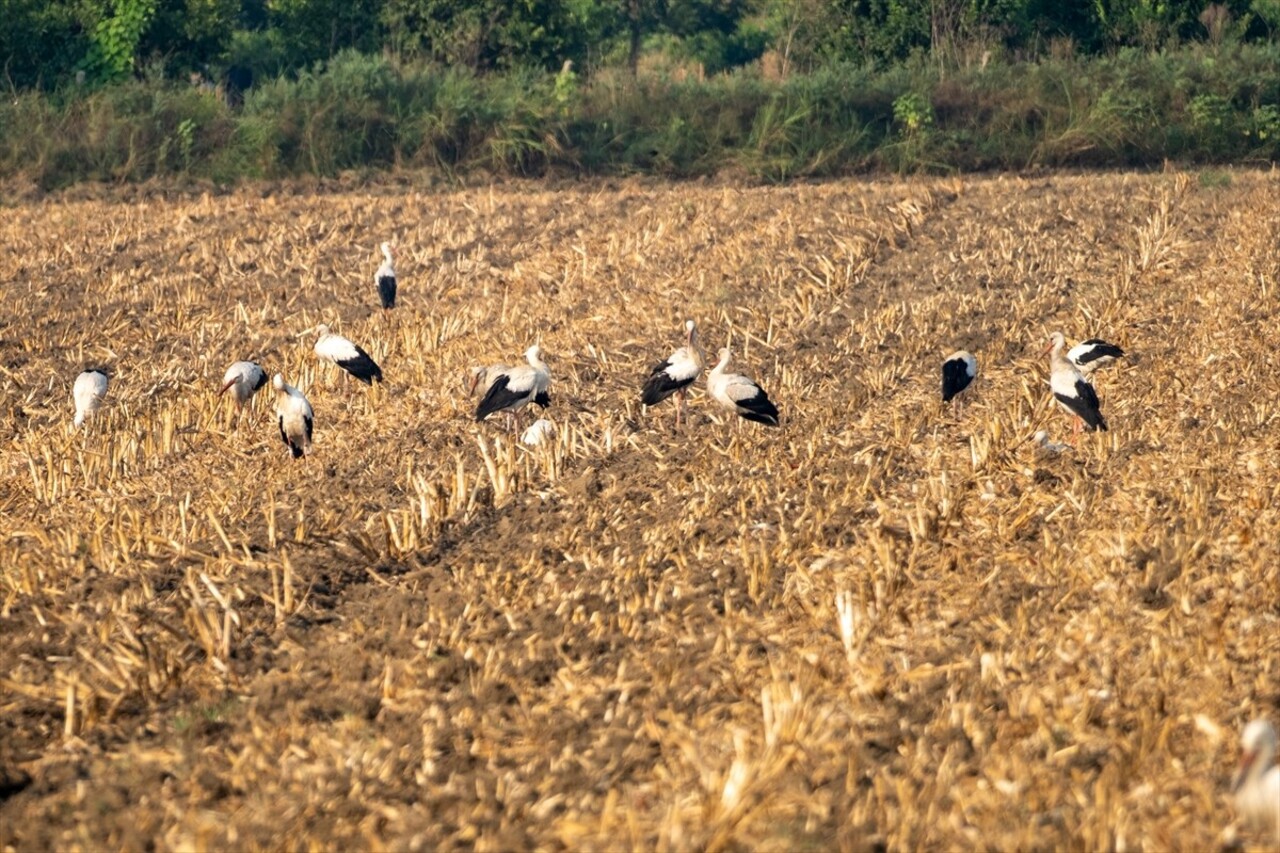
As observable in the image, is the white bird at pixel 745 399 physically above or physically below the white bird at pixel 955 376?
above

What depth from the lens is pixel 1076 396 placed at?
994cm

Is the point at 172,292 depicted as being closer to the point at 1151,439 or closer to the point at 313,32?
the point at 1151,439

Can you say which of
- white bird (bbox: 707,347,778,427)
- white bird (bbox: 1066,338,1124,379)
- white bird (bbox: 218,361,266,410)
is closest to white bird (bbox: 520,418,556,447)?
white bird (bbox: 707,347,778,427)

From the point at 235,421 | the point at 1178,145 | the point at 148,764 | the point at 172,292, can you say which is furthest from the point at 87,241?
the point at 1178,145

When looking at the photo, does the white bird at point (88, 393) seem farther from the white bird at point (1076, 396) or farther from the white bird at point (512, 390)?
the white bird at point (1076, 396)

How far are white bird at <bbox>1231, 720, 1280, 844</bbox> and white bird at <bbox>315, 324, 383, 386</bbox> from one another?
8291mm

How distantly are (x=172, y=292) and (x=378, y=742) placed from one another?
12471 mm

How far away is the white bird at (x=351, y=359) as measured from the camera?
12.2 m

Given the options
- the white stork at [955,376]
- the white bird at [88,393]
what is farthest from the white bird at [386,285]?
the white stork at [955,376]

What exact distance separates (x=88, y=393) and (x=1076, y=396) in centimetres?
662

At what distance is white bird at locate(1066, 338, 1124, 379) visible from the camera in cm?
1155

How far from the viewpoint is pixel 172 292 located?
17234 millimetres

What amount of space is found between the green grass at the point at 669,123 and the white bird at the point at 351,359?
49.8 ft

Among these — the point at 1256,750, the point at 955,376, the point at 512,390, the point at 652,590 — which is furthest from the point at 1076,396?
the point at 1256,750
